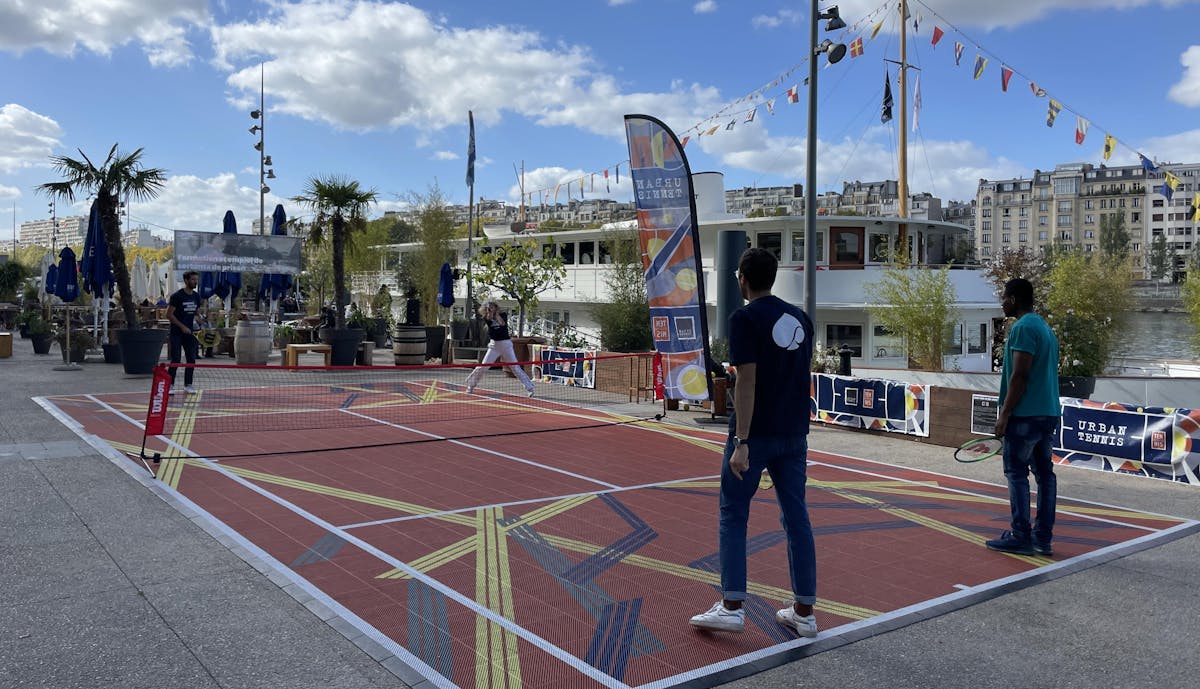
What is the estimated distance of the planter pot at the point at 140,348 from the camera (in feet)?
57.7

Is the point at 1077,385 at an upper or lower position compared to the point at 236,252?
lower

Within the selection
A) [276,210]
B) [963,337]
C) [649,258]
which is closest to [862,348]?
[963,337]

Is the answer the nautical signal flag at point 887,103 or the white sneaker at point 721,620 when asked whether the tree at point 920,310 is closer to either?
the nautical signal flag at point 887,103

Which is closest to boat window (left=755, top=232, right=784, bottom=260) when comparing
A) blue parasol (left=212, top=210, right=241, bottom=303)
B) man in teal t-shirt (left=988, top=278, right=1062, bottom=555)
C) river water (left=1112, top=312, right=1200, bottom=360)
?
river water (left=1112, top=312, right=1200, bottom=360)

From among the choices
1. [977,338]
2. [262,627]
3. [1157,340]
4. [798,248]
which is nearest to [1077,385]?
[977,338]

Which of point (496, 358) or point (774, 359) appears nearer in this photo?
point (774, 359)

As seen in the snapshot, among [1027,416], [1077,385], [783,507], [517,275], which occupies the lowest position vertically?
[1077,385]

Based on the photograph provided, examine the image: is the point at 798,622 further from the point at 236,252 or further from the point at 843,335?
the point at 843,335

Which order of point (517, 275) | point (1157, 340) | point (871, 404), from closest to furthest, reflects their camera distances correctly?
1. point (871, 404)
2. point (517, 275)
3. point (1157, 340)

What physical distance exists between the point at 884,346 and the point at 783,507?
875 inches

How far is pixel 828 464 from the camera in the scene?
9.98 metres

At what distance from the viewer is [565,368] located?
18.6 metres

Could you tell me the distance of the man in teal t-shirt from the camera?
6.03 metres

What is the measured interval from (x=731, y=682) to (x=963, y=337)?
24180mm
